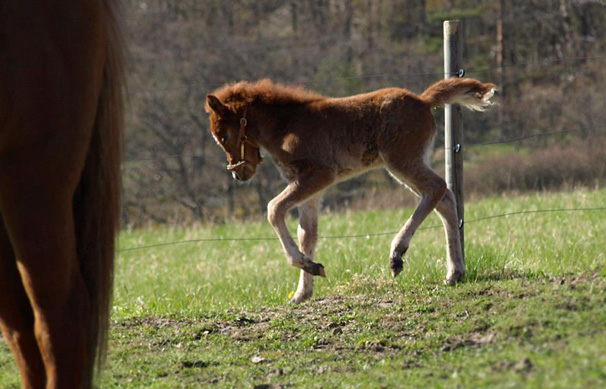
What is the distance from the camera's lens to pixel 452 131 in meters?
7.60

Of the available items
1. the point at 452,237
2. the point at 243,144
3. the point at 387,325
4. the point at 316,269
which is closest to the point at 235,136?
the point at 243,144

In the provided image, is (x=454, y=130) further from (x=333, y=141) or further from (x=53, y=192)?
(x=53, y=192)

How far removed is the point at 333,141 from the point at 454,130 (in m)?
1.29

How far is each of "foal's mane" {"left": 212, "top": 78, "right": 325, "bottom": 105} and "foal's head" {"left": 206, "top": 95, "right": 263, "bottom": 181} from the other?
11cm

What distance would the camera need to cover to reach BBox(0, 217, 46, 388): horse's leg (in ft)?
13.3

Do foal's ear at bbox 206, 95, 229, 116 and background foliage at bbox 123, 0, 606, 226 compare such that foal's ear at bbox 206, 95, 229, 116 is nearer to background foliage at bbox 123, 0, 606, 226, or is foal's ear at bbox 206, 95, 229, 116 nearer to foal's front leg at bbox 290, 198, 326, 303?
foal's front leg at bbox 290, 198, 326, 303

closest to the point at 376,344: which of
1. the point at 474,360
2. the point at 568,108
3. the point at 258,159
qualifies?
the point at 474,360

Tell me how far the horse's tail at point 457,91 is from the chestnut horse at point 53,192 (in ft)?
11.2

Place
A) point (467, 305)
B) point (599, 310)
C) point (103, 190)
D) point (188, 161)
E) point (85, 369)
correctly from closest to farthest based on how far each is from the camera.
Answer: point (85, 369) → point (103, 190) → point (599, 310) → point (467, 305) → point (188, 161)

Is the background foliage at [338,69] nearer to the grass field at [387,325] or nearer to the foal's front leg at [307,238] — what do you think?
the grass field at [387,325]

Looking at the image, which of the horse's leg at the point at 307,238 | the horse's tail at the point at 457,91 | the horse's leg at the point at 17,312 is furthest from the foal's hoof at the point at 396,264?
the horse's leg at the point at 17,312

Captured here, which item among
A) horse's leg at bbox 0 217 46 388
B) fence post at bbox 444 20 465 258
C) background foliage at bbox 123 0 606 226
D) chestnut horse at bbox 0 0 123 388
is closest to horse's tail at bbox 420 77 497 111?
fence post at bbox 444 20 465 258

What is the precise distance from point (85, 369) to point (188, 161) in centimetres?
2093

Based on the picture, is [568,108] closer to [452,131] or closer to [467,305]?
[452,131]
